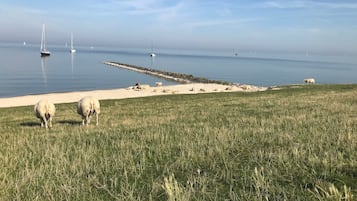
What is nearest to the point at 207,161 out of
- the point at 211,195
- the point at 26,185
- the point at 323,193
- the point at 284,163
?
the point at 284,163

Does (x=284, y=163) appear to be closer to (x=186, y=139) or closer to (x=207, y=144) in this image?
(x=207, y=144)

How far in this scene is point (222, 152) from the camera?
27.7 ft

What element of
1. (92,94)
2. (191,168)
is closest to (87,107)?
(191,168)

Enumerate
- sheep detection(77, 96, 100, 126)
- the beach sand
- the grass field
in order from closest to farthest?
the grass field, sheep detection(77, 96, 100, 126), the beach sand

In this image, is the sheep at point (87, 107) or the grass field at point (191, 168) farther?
the sheep at point (87, 107)

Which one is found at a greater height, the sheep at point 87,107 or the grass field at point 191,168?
the sheep at point 87,107

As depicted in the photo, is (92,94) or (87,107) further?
(92,94)

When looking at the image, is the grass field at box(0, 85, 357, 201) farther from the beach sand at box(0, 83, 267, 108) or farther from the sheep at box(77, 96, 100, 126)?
the beach sand at box(0, 83, 267, 108)

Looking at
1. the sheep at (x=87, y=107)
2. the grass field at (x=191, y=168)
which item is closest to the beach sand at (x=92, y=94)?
the sheep at (x=87, y=107)

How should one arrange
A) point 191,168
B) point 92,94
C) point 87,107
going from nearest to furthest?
point 191,168 → point 87,107 → point 92,94

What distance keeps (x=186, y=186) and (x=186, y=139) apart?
413cm

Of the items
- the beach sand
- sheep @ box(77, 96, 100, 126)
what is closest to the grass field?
sheep @ box(77, 96, 100, 126)

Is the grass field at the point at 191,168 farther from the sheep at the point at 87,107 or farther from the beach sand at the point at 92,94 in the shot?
the beach sand at the point at 92,94

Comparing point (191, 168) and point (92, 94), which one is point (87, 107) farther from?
point (92, 94)
